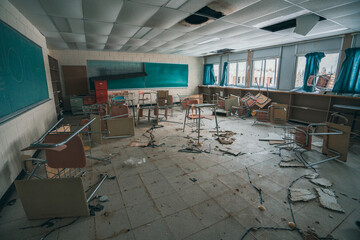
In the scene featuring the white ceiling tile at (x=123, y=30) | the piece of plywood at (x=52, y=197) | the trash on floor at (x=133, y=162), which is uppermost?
the white ceiling tile at (x=123, y=30)

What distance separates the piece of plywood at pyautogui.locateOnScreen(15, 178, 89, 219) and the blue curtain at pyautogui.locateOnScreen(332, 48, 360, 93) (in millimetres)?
6628

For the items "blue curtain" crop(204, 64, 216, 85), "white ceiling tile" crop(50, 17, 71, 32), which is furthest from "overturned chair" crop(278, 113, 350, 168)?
"blue curtain" crop(204, 64, 216, 85)

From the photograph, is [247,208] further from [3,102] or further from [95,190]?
[3,102]

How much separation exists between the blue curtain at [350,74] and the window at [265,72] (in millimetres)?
2208

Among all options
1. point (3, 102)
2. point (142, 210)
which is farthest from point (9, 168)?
point (142, 210)

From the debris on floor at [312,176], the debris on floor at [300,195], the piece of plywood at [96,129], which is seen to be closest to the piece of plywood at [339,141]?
the debris on floor at [312,176]

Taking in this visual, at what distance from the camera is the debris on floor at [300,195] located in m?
2.14

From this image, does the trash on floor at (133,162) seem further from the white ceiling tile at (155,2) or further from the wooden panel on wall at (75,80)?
the wooden panel on wall at (75,80)

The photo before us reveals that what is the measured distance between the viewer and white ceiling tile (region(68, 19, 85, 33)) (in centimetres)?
389

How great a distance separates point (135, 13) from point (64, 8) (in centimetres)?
127

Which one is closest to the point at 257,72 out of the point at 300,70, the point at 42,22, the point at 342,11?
the point at 300,70

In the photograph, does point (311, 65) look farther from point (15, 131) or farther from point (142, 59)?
point (15, 131)

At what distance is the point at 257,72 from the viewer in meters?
7.71

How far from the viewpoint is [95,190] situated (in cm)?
229
